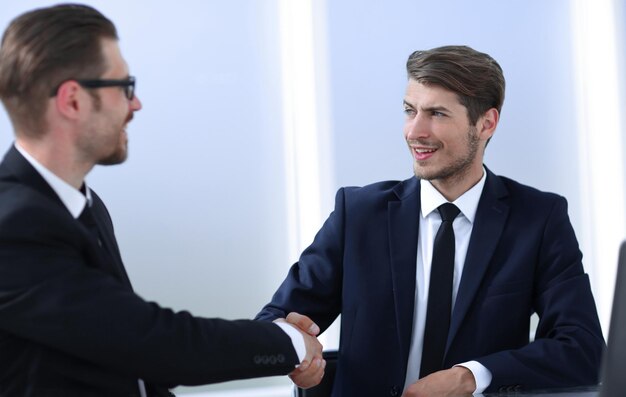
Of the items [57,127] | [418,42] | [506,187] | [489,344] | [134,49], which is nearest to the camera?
[57,127]

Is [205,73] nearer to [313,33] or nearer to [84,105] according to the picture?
[313,33]

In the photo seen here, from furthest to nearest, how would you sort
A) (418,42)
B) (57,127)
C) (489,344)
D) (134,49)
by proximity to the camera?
(418,42) → (134,49) → (489,344) → (57,127)

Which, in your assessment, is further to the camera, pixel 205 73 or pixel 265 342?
pixel 205 73

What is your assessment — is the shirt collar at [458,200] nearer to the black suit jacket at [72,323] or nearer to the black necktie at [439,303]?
the black necktie at [439,303]

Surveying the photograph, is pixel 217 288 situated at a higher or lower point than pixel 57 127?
lower

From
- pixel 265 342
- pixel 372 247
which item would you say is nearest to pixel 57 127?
pixel 265 342

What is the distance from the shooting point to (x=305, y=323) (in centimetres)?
255

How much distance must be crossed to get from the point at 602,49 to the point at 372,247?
2.29m

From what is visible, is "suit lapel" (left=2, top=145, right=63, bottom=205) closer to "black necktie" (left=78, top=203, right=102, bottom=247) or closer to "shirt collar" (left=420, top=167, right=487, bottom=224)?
"black necktie" (left=78, top=203, right=102, bottom=247)

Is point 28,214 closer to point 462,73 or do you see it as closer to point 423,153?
point 423,153

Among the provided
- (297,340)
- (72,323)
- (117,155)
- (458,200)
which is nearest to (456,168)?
(458,200)

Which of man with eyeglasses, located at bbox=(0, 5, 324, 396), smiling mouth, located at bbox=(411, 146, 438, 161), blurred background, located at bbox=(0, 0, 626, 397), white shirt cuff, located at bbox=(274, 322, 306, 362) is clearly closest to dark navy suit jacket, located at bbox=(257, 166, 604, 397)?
smiling mouth, located at bbox=(411, 146, 438, 161)

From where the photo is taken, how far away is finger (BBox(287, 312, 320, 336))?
8.35ft

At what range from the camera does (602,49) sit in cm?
448
